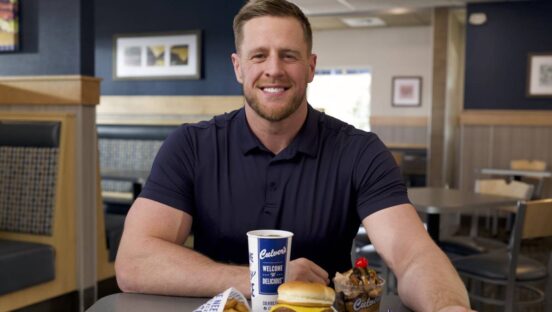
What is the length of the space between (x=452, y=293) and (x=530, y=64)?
317 inches

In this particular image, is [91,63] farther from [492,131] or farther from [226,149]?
[492,131]

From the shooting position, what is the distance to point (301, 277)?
1.44 m

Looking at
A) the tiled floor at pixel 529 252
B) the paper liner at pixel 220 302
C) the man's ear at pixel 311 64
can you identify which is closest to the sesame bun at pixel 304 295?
the paper liner at pixel 220 302

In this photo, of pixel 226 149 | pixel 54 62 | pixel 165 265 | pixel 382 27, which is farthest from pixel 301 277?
pixel 382 27

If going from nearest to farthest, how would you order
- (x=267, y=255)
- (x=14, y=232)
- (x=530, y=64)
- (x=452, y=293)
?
1. (x=267, y=255)
2. (x=452, y=293)
3. (x=14, y=232)
4. (x=530, y=64)

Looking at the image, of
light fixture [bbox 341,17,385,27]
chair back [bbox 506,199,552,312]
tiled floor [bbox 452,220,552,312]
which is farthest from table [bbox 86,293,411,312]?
light fixture [bbox 341,17,385,27]

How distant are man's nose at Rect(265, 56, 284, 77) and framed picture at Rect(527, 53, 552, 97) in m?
7.77

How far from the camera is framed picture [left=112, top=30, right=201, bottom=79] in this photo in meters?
6.60

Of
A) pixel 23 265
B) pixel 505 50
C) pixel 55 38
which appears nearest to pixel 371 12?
pixel 505 50

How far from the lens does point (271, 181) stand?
5.87ft

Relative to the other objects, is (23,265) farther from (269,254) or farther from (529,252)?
(529,252)

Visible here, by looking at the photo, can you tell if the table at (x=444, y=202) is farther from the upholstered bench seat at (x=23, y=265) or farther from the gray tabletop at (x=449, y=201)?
the upholstered bench seat at (x=23, y=265)

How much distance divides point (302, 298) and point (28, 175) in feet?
10.2

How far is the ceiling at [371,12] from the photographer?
9039 millimetres
